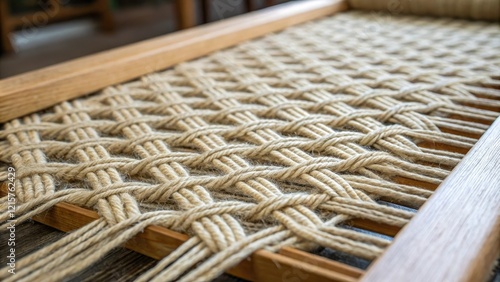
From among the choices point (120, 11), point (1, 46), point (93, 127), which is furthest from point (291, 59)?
point (120, 11)

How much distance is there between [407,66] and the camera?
2.54 ft

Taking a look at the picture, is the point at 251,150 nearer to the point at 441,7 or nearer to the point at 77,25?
the point at 441,7

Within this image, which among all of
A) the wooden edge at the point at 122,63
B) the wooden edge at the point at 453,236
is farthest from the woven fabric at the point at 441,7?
the wooden edge at the point at 453,236

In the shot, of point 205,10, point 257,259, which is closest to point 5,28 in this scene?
point 205,10

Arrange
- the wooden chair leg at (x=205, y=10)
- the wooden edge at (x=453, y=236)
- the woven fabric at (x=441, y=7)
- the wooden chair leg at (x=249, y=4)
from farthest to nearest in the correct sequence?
1. the wooden chair leg at (x=249, y=4)
2. the wooden chair leg at (x=205, y=10)
3. the woven fabric at (x=441, y=7)
4. the wooden edge at (x=453, y=236)

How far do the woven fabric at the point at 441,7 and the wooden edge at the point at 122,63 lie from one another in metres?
0.19

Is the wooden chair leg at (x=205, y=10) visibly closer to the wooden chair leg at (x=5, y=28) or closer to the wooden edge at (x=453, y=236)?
the wooden chair leg at (x=5, y=28)

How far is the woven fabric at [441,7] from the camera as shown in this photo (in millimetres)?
1037

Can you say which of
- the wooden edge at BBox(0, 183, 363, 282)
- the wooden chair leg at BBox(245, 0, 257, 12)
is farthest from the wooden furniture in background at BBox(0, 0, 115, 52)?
the wooden edge at BBox(0, 183, 363, 282)

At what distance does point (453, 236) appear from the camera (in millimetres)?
364

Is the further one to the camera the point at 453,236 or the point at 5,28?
the point at 5,28

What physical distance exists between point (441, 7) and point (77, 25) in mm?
2023

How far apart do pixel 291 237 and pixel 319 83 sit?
1.23 ft

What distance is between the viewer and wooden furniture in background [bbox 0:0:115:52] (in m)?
2.04
